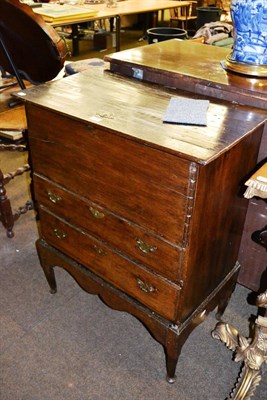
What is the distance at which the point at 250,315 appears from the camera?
5.83 feet

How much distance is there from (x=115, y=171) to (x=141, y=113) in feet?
0.63

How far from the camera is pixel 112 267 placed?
1.42 metres

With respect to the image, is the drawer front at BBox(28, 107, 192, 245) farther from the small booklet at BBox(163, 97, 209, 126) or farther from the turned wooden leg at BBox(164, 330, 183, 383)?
the turned wooden leg at BBox(164, 330, 183, 383)

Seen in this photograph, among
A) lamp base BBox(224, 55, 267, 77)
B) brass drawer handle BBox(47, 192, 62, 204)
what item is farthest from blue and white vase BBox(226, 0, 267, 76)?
brass drawer handle BBox(47, 192, 62, 204)

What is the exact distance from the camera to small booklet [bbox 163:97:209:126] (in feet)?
3.75

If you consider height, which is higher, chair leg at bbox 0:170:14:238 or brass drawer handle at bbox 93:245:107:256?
brass drawer handle at bbox 93:245:107:256

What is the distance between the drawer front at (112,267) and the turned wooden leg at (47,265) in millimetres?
63

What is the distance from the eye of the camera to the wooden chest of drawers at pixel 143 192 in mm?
1093

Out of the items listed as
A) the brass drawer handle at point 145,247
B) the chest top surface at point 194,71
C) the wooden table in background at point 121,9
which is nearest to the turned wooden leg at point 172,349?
the brass drawer handle at point 145,247

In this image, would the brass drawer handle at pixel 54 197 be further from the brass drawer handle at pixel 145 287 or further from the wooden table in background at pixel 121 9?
the wooden table in background at pixel 121 9

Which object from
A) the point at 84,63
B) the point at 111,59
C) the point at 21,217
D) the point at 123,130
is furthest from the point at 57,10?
the point at 123,130

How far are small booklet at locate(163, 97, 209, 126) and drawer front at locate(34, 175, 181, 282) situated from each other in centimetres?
35

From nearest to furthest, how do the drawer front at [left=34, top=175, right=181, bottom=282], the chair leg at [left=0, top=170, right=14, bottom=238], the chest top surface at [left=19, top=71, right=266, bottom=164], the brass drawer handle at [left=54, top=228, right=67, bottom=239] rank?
the chest top surface at [left=19, top=71, right=266, bottom=164]
the drawer front at [left=34, top=175, right=181, bottom=282]
the brass drawer handle at [left=54, top=228, right=67, bottom=239]
the chair leg at [left=0, top=170, right=14, bottom=238]

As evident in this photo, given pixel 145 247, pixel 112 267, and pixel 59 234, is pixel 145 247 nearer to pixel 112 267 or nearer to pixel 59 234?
pixel 112 267
